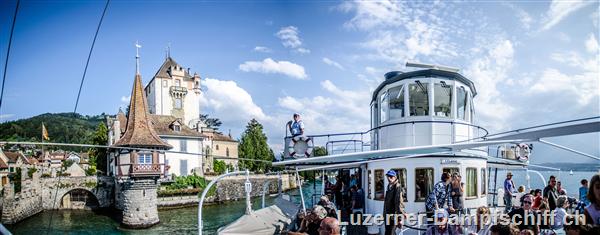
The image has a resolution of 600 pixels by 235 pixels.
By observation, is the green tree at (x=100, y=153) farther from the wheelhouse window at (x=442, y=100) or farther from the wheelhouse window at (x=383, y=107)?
the wheelhouse window at (x=442, y=100)

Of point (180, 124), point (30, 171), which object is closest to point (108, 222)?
point (30, 171)

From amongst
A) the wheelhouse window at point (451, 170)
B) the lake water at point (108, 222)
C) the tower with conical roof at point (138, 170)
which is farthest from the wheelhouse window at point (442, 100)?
the tower with conical roof at point (138, 170)

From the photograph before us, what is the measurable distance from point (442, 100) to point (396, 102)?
3.66 feet

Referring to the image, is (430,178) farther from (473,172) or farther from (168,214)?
(168,214)

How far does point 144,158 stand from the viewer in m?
34.2

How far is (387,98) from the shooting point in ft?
32.7

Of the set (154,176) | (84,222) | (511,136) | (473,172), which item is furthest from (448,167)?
(84,222)

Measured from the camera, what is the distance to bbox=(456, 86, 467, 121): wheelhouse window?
944cm

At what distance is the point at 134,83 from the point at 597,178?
39.4m

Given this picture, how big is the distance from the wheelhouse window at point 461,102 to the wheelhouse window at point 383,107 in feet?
5.75

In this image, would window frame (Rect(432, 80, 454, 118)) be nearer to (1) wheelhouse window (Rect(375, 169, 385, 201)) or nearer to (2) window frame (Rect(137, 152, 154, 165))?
(1) wheelhouse window (Rect(375, 169, 385, 201))

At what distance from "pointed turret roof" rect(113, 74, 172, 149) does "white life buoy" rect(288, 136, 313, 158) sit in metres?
27.4

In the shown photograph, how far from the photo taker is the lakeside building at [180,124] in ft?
154

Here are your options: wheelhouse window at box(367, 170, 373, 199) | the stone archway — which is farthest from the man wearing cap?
the stone archway
